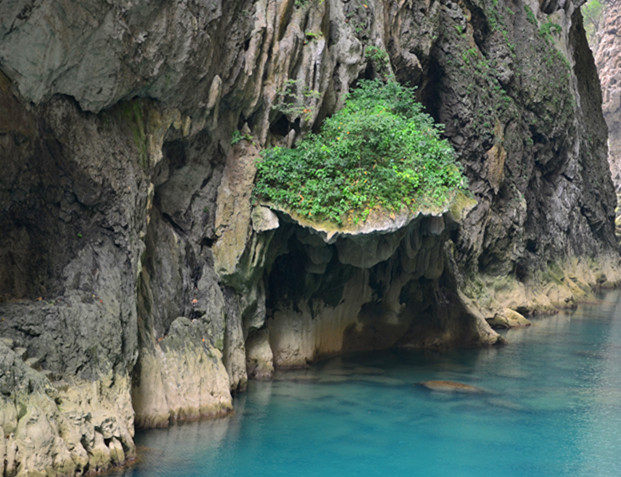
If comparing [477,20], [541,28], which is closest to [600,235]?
[541,28]

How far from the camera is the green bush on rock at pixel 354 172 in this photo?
14102 millimetres

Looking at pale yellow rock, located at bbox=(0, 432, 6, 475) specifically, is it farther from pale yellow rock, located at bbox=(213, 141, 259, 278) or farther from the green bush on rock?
the green bush on rock

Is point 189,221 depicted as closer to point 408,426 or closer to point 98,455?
point 98,455

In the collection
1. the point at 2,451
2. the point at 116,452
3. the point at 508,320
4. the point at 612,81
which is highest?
the point at 612,81

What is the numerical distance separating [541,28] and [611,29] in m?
41.4

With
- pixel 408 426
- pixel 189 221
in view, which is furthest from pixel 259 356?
pixel 408 426

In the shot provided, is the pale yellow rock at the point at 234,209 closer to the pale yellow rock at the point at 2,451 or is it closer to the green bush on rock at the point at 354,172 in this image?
the green bush on rock at the point at 354,172

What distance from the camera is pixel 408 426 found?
1316 centimetres

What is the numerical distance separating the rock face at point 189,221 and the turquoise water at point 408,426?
2.25 feet

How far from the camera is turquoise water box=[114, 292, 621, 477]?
1106cm

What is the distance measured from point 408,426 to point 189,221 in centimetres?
546

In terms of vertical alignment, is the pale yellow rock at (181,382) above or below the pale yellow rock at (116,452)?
above

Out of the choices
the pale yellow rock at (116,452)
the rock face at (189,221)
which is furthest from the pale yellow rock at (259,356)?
the pale yellow rock at (116,452)

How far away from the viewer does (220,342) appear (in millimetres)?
13156
